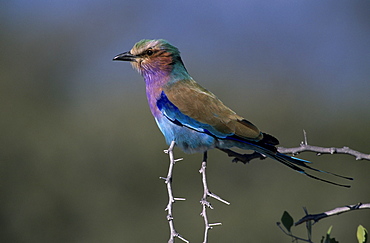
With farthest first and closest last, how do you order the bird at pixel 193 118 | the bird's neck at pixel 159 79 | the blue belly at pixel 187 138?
the bird's neck at pixel 159 79, the blue belly at pixel 187 138, the bird at pixel 193 118

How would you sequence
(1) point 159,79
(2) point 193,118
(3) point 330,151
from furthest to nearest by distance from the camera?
(1) point 159,79 < (2) point 193,118 < (3) point 330,151

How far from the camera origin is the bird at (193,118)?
9.31 feet

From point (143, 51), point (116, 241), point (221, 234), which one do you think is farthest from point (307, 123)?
point (143, 51)

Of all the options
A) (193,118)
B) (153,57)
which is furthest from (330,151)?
(153,57)

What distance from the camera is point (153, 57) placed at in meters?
3.32

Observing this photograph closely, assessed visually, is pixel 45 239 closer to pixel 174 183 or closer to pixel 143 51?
pixel 174 183

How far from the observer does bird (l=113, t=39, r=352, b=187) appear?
2838 mm

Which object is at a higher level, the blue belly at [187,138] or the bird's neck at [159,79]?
the bird's neck at [159,79]

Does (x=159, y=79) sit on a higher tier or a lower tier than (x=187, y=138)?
higher

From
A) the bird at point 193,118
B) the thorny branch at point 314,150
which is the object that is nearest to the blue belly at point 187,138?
the bird at point 193,118

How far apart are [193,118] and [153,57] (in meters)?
0.53

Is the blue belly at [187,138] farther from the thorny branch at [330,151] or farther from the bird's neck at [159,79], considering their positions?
the thorny branch at [330,151]

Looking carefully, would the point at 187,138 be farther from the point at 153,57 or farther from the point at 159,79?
the point at 153,57

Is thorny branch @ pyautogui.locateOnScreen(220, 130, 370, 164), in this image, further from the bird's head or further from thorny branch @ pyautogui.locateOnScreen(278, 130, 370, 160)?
the bird's head
